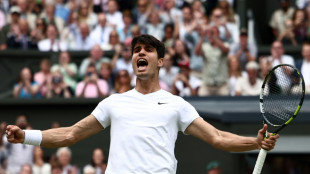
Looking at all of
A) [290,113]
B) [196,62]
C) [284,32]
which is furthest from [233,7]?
[290,113]

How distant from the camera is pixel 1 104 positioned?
14.9 m

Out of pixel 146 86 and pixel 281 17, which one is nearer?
pixel 146 86

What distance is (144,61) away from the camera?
22.4 ft

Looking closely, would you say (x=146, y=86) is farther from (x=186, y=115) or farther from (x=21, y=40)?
(x=21, y=40)

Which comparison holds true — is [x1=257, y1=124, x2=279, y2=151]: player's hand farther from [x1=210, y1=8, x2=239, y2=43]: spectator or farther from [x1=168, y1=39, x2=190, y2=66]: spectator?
[x1=210, y1=8, x2=239, y2=43]: spectator

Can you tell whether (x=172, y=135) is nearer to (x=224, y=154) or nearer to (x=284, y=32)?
(x=224, y=154)

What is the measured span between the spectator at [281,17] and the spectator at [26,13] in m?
4.43

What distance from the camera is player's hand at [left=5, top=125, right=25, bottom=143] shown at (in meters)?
6.57

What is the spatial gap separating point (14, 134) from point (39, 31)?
30.5 feet

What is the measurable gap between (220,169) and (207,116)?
3.04 ft

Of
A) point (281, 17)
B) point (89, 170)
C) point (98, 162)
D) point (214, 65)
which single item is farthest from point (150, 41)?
point (281, 17)

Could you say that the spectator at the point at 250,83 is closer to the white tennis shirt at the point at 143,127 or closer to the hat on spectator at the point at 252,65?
the hat on spectator at the point at 252,65

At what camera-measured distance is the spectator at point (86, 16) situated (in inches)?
632

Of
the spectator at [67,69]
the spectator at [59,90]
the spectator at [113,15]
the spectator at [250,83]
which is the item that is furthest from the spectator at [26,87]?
the spectator at [250,83]
